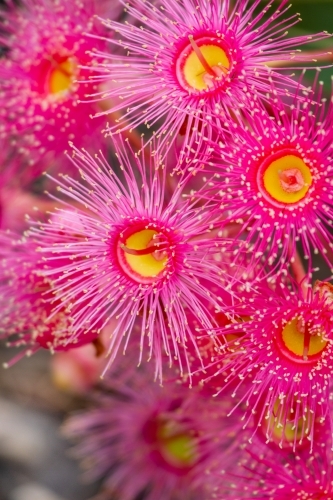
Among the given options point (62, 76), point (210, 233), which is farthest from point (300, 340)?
point (62, 76)

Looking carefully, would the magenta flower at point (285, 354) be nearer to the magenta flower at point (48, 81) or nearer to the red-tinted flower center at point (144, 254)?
the red-tinted flower center at point (144, 254)

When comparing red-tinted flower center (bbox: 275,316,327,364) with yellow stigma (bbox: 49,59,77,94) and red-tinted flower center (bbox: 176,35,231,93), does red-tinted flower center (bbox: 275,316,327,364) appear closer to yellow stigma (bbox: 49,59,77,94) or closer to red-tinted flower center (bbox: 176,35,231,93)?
red-tinted flower center (bbox: 176,35,231,93)

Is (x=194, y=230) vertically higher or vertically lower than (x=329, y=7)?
lower

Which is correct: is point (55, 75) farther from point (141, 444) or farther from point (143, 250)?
point (141, 444)

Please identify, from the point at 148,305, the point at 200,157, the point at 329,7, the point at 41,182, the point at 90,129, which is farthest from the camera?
the point at 41,182

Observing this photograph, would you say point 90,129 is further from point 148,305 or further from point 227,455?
point 227,455

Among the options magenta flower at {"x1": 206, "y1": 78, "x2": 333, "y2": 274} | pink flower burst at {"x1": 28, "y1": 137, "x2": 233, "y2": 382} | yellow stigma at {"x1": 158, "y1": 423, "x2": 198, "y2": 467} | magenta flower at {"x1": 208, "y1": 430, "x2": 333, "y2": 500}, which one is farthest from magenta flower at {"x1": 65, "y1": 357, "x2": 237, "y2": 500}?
magenta flower at {"x1": 206, "y1": 78, "x2": 333, "y2": 274}

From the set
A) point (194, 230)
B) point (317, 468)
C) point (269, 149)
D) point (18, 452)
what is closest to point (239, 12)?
point (269, 149)
